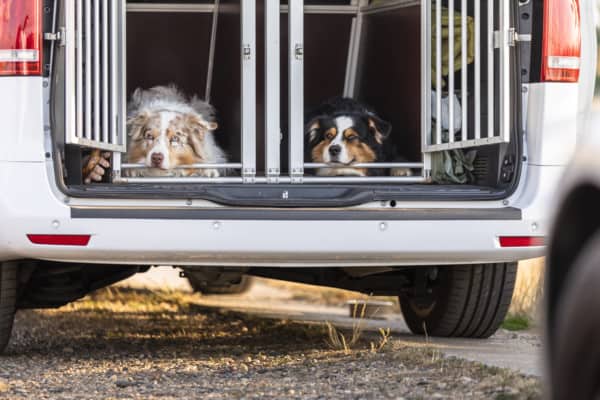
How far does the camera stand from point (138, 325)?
780 cm

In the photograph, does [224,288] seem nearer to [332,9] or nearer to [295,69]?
[332,9]

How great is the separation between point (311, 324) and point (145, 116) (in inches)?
69.0

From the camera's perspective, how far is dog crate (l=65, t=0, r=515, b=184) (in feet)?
19.4

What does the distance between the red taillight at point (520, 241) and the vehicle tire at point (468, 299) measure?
2.66 ft

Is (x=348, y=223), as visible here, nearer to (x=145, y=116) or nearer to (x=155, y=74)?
(x=145, y=116)

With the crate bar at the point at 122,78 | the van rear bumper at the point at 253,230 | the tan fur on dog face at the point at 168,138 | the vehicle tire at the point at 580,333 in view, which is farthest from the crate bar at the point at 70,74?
the vehicle tire at the point at 580,333

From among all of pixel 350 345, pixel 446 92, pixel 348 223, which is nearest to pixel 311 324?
pixel 350 345

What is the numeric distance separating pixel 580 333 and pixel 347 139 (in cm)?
444

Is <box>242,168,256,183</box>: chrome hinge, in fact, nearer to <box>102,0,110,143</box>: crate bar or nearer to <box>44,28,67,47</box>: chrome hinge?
<box>102,0,110,143</box>: crate bar

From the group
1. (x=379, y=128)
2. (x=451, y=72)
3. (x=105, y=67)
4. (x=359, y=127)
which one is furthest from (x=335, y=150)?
(x=105, y=67)

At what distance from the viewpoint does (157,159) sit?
6605 mm

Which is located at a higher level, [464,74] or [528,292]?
[464,74]

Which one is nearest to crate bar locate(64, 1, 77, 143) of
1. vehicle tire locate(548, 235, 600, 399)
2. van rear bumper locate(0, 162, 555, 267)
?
van rear bumper locate(0, 162, 555, 267)

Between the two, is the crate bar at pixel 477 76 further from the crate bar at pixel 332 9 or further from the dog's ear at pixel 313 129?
the crate bar at pixel 332 9
